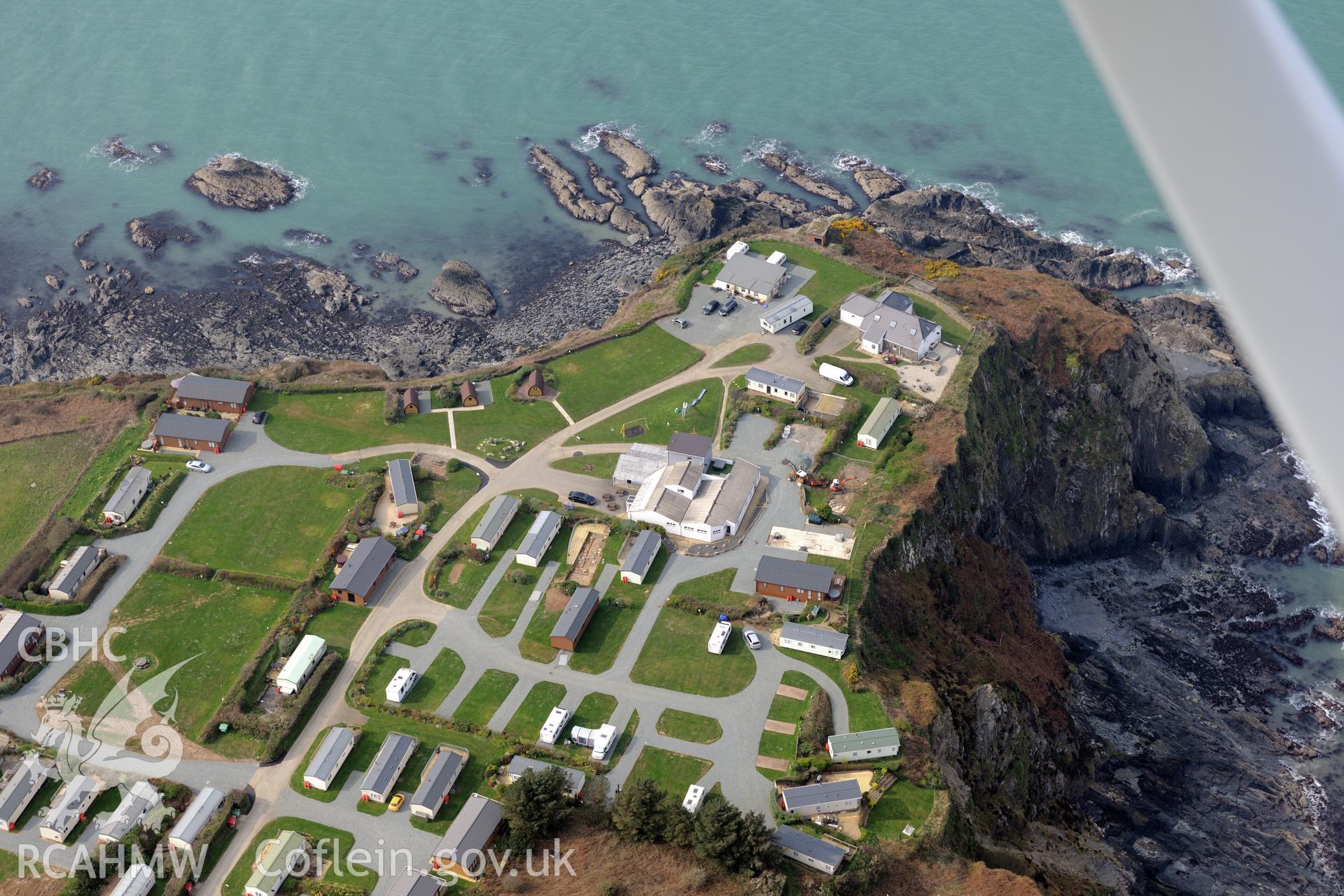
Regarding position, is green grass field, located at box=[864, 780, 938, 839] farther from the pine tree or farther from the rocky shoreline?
the rocky shoreline

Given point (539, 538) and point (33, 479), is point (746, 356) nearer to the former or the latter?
point (539, 538)

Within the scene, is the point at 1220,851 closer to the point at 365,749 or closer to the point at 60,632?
the point at 365,749

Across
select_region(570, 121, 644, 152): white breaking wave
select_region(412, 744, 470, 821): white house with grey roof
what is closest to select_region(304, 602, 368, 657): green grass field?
select_region(412, 744, 470, 821): white house with grey roof

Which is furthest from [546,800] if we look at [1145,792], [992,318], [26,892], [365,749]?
[992,318]

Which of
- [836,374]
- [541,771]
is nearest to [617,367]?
[836,374]

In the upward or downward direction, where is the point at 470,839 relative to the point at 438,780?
upward
